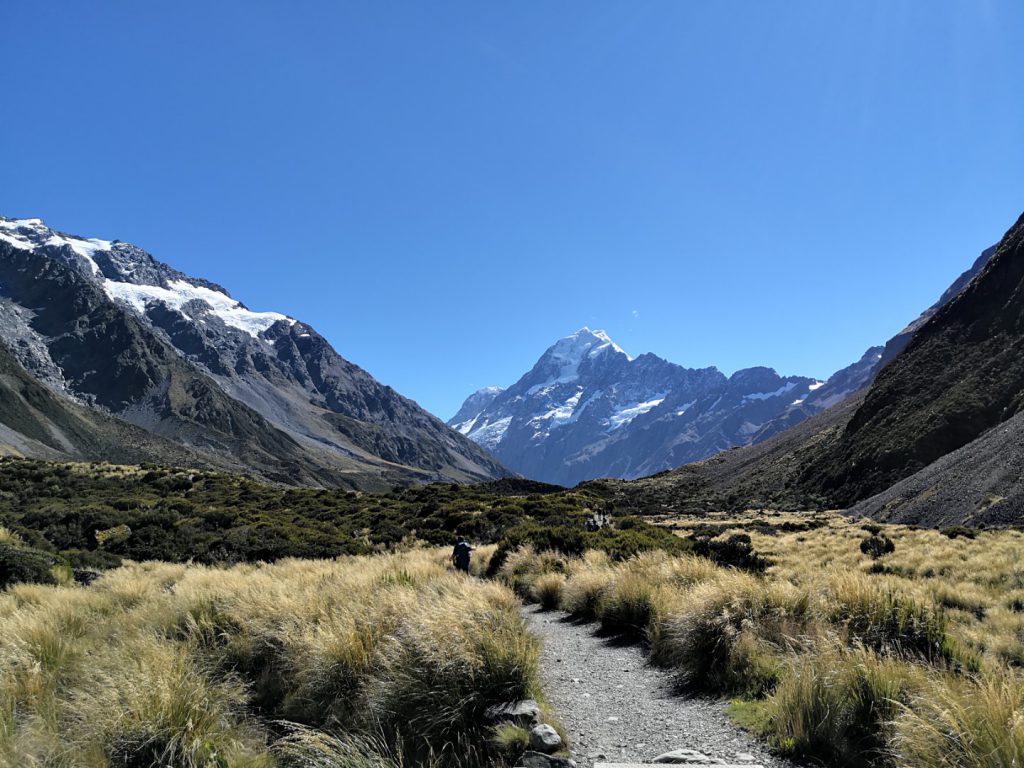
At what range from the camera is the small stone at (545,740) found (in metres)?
4.96

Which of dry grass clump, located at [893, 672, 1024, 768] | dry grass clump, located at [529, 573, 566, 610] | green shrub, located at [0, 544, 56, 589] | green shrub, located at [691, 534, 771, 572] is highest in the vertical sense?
green shrub, located at [0, 544, 56, 589]

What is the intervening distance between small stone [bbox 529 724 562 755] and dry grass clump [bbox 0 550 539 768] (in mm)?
494

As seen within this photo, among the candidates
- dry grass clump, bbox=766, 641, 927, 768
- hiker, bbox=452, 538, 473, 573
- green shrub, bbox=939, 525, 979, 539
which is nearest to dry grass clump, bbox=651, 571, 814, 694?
dry grass clump, bbox=766, 641, 927, 768

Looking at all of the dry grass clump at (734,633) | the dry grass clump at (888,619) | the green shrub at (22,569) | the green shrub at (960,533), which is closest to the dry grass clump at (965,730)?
the dry grass clump at (888,619)

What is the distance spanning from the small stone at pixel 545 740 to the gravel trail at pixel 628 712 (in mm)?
224

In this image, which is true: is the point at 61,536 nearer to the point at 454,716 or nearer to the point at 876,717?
the point at 454,716

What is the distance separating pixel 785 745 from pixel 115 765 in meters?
5.95

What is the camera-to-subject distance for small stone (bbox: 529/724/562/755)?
4961 millimetres

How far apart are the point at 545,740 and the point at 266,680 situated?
4.24 meters

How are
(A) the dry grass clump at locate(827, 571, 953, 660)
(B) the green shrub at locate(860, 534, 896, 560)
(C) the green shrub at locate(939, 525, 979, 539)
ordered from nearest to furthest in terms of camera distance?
1. (A) the dry grass clump at locate(827, 571, 953, 660)
2. (B) the green shrub at locate(860, 534, 896, 560)
3. (C) the green shrub at locate(939, 525, 979, 539)

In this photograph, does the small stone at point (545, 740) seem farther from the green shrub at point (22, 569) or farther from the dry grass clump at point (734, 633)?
the green shrub at point (22, 569)

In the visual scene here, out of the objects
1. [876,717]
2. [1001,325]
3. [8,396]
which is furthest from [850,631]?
[8,396]

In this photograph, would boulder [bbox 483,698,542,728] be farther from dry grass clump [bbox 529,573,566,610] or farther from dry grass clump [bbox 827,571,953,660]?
dry grass clump [bbox 529,573,566,610]

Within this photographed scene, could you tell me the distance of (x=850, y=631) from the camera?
6.85m
